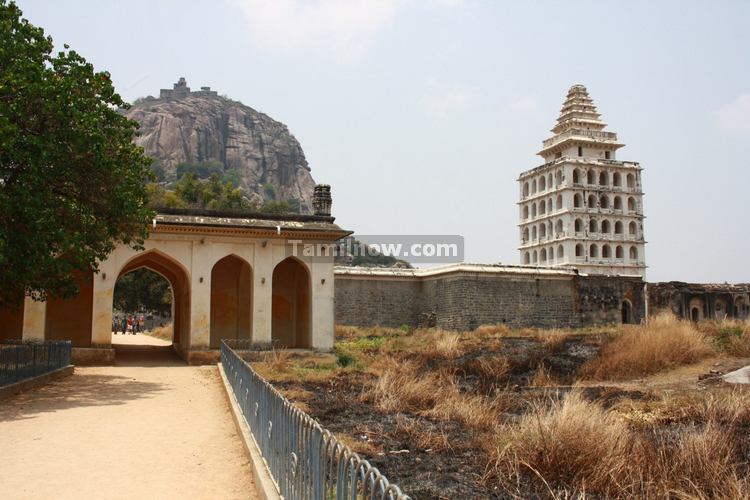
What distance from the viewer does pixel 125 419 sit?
1154 centimetres

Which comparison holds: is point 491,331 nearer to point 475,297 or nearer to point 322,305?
point 475,297

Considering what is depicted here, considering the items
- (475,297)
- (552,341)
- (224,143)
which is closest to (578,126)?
(475,297)

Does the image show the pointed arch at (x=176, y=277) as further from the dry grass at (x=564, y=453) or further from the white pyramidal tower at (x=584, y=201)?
the white pyramidal tower at (x=584, y=201)

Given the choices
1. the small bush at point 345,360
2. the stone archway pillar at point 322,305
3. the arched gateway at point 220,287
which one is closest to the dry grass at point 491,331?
the arched gateway at point 220,287

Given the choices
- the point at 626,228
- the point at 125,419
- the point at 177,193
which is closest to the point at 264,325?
the point at 125,419

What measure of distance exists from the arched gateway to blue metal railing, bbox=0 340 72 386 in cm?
364

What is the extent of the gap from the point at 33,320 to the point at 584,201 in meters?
56.0

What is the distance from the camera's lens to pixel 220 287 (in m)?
26.0

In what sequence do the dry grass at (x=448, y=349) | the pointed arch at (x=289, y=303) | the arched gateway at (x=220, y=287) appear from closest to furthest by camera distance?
1. the arched gateway at (x=220, y=287)
2. the dry grass at (x=448, y=349)
3. the pointed arch at (x=289, y=303)

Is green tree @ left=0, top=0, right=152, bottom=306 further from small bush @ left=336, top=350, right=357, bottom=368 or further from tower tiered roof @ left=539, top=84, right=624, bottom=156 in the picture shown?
tower tiered roof @ left=539, top=84, right=624, bottom=156

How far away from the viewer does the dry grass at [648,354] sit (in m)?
19.0

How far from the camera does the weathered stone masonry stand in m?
37.1

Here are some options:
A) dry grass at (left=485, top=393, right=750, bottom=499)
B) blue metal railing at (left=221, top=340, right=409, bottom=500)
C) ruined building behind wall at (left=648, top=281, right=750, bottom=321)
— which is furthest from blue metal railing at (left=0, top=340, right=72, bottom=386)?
ruined building behind wall at (left=648, top=281, right=750, bottom=321)

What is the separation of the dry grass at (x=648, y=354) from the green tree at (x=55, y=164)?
12833 mm
